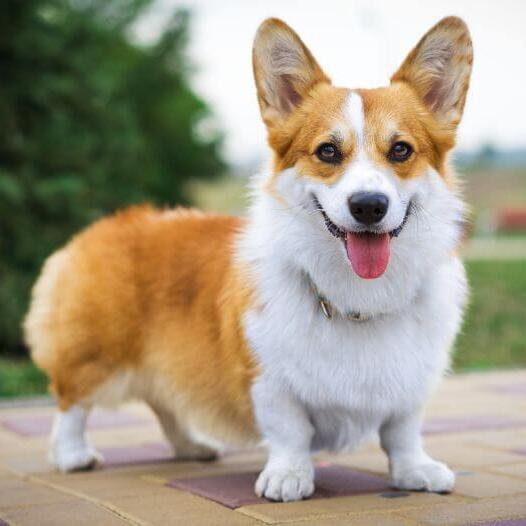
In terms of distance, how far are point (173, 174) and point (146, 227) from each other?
21417mm

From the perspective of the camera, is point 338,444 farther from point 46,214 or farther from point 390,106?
point 46,214

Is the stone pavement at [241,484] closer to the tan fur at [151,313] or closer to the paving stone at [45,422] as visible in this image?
the paving stone at [45,422]

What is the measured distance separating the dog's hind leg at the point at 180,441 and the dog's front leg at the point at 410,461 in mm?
985

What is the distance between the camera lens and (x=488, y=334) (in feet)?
32.7

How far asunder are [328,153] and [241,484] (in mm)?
1203

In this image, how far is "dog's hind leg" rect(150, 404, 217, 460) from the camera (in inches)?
162

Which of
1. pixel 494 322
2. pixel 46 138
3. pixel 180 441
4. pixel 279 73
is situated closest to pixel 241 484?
pixel 180 441

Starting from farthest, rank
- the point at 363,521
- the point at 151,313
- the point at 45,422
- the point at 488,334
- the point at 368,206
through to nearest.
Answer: the point at 488,334
the point at 45,422
the point at 151,313
the point at 368,206
the point at 363,521

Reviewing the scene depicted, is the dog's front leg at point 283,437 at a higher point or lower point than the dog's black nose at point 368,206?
lower

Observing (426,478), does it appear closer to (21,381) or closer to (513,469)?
(513,469)

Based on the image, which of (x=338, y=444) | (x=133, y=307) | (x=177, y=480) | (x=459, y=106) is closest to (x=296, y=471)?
(x=338, y=444)

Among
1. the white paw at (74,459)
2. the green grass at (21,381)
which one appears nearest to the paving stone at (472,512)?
the white paw at (74,459)

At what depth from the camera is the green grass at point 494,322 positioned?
8.84 m

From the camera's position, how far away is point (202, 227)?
13.4 feet
